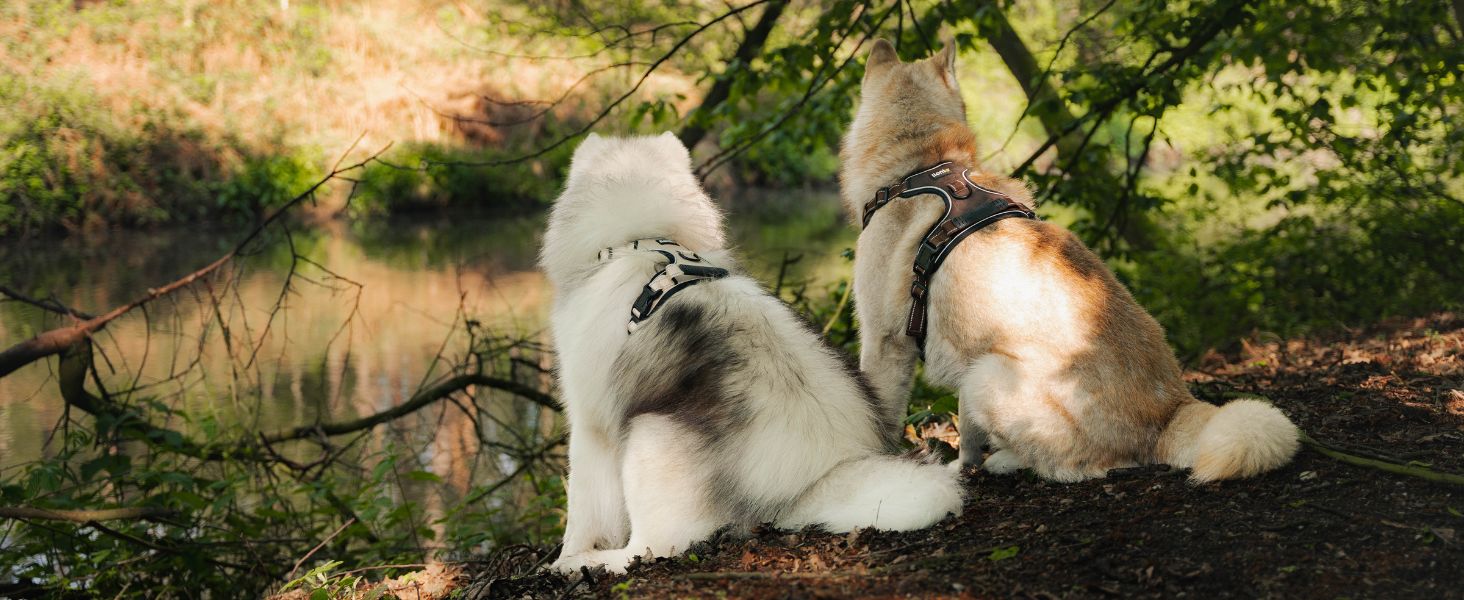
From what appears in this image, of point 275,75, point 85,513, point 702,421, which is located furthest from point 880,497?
point 275,75

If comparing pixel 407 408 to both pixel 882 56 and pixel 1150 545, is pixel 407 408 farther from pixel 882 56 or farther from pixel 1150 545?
pixel 1150 545

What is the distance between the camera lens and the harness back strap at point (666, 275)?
11.5ft

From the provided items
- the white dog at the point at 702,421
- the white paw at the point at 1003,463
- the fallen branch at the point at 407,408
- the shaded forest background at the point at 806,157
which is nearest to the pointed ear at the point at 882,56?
the shaded forest background at the point at 806,157

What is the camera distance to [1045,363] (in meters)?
3.62

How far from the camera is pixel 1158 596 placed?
2.52m

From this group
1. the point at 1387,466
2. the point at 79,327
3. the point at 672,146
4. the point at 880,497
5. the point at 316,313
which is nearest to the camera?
the point at 1387,466

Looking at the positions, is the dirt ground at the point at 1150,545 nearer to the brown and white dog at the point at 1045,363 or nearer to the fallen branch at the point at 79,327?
the brown and white dog at the point at 1045,363

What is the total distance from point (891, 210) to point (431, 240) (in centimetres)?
1712

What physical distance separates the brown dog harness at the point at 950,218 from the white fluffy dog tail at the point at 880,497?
0.87 m

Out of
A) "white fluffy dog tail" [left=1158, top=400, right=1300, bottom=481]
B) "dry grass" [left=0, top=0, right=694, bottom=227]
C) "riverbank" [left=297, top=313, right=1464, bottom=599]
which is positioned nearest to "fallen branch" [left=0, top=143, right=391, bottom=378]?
"riverbank" [left=297, top=313, right=1464, bottom=599]

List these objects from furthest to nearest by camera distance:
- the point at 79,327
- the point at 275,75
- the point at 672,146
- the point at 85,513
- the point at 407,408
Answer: the point at 275,75
the point at 407,408
the point at 79,327
the point at 85,513
the point at 672,146

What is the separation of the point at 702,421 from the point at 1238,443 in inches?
68.7

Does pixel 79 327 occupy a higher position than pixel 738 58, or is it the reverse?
pixel 738 58

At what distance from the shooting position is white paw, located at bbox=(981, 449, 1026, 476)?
381 cm
